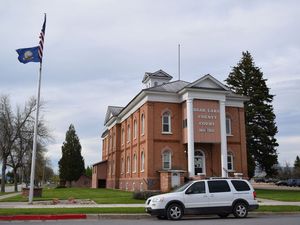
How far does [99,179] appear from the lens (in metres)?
59.8

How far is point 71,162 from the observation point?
7531cm

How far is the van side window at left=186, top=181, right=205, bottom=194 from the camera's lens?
1623 cm

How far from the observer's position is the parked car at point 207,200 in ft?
51.8

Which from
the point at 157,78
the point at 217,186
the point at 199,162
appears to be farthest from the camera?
the point at 157,78

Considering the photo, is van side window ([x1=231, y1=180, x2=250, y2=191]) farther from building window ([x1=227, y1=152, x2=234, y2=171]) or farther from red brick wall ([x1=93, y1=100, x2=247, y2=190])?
building window ([x1=227, y1=152, x2=234, y2=171])

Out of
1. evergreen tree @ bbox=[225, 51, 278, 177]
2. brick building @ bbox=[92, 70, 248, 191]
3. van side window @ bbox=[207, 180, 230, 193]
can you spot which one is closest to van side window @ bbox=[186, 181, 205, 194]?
van side window @ bbox=[207, 180, 230, 193]

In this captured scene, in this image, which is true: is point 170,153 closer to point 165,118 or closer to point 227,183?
point 165,118

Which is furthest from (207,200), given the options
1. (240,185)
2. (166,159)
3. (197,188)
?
(166,159)

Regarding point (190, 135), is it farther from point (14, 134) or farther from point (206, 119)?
point (14, 134)

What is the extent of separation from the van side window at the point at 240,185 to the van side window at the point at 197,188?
148 cm

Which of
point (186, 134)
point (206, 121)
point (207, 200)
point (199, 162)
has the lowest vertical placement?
point (207, 200)

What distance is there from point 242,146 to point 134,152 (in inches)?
460

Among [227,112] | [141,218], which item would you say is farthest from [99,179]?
[141,218]

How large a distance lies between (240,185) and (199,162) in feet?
67.5
